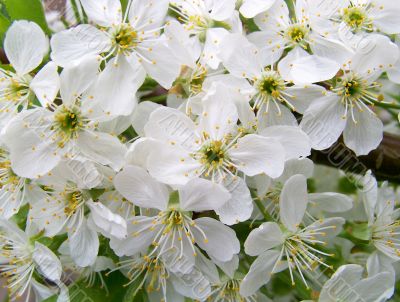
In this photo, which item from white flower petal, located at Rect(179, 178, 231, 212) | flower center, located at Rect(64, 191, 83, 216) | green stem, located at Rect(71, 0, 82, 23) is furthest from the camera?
green stem, located at Rect(71, 0, 82, 23)

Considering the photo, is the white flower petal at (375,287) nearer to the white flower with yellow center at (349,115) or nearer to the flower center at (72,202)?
the white flower with yellow center at (349,115)

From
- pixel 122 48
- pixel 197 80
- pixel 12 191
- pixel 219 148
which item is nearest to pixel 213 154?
pixel 219 148

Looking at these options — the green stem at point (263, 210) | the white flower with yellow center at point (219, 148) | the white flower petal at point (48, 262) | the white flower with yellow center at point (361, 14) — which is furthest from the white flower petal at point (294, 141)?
the white flower petal at point (48, 262)

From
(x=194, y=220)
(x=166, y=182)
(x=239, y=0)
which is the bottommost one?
(x=194, y=220)

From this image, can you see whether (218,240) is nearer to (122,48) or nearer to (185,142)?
(185,142)

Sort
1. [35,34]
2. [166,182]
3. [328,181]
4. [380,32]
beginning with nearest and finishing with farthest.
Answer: [166,182]
[35,34]
[380,32]
[328,181]

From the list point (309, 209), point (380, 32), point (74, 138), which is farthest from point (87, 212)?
point (380, 32)

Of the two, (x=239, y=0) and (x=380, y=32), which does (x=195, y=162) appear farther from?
(x=380, y=32)

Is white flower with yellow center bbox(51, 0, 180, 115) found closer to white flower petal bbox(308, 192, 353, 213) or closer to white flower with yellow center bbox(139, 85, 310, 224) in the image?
white flower with yellow center bbox(139, 85, 310, 224)

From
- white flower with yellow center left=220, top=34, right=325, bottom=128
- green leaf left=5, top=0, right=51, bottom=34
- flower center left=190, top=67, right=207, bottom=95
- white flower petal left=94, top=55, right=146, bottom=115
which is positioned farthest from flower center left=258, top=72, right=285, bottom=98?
green leaf left=5, top=0, right=51, bottom=34
